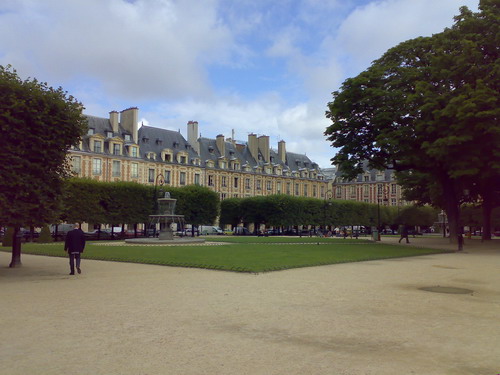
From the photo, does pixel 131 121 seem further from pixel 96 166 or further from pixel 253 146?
pixel 253 146

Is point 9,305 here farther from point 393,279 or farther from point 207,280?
point 393,279

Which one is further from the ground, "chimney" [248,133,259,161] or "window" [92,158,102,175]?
"chimney" [248,133,259,161]

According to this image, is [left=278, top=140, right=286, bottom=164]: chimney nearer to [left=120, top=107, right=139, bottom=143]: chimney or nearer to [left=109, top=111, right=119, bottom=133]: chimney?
[left=120, top=107, right=139, bottom=143]: chimney

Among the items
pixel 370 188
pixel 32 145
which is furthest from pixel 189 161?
pixel 32 145

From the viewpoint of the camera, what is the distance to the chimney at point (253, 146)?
9219 centimetres

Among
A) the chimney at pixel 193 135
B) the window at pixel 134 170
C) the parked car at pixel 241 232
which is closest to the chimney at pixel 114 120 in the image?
the window at pixel 134 170

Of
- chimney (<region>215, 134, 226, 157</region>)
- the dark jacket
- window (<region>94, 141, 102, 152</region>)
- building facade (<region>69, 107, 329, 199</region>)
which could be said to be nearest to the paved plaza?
the dark jacket

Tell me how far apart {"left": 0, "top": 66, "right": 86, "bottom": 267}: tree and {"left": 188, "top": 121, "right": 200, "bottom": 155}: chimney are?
66.1m

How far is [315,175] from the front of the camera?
339ft

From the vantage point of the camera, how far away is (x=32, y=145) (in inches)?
633

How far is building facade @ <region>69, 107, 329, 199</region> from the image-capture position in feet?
225

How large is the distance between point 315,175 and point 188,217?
51169 millimetres

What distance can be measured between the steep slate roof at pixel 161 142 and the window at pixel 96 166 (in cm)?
826

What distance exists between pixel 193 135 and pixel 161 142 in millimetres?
7291
